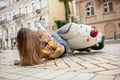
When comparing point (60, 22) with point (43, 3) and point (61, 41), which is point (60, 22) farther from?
point (61, 41)

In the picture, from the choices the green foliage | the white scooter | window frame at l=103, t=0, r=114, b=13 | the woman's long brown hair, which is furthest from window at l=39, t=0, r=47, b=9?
the woman's long brown hair

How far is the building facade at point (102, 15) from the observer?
22.5 meters

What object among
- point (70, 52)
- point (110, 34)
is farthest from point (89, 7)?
point (70, 52)

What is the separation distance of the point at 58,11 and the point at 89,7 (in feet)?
25.4

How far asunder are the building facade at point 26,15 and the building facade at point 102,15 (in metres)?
5.79

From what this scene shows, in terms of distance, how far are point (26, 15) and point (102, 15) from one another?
56.0ft

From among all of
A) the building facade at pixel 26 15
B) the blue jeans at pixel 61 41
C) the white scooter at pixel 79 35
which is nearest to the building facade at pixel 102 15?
the building facade at pixel 26 15

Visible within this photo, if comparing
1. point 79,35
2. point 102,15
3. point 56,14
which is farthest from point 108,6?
point 79,35

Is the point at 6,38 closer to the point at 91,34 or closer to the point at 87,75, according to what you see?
the point at 91,34

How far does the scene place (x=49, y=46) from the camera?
20.4 feet

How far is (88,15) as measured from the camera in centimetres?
2541

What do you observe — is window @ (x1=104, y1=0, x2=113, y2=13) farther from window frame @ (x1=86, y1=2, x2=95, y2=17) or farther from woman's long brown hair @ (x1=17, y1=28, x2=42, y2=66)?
woman's long brown hair @ (x1=17, y1=28, x2=42, y2=66)

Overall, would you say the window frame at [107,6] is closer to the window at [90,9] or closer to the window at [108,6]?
the window at [108,6]

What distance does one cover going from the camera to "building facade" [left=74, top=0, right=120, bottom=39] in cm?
2252
